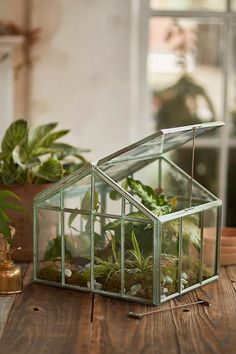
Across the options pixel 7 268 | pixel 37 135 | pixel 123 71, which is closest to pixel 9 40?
pixel 123 71

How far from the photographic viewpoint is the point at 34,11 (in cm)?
403

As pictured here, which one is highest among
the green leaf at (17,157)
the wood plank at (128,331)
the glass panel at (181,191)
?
the green leaf at (17,157)

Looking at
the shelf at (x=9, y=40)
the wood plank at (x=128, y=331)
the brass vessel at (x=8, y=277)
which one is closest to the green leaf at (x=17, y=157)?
the brass vessel at (x=8, y=277)

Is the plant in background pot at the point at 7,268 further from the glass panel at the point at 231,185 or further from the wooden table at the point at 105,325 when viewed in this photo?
the glass panel at the point at 231,185

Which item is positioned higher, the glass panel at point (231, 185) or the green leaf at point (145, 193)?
the green leaf at point (145, 193)

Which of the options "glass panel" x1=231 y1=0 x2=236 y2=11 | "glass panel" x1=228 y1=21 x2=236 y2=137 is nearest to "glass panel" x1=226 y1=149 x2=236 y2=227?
"glass panel" x1=228 y1=21 x2=236 y2=137

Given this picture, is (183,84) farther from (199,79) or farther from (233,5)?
(233,5)

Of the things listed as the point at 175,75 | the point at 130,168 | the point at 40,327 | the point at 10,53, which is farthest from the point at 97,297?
the point at 175,75

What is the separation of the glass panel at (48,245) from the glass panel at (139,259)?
1.00 ft

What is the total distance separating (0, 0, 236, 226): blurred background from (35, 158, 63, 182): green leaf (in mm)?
733

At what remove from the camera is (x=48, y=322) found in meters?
2.66

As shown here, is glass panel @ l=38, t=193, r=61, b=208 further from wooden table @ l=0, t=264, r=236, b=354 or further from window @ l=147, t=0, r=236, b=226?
window @ l=147, t=0, r=236, b=226

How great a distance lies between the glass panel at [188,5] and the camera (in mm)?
4352

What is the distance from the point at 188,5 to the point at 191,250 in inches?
70.4
